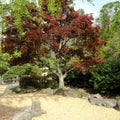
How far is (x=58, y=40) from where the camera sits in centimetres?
1500

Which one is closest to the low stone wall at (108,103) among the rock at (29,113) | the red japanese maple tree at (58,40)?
the rock at (29,113)

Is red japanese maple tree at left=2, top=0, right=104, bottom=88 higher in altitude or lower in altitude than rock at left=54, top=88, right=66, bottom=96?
higher

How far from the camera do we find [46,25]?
1409cm

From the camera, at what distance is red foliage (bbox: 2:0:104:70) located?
13852 mm

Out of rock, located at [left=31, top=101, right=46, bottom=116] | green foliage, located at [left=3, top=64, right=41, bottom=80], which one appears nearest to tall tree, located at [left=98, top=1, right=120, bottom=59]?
green foliage, located at [left=3, top=64, right=41, bottom=80]

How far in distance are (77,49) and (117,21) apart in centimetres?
462

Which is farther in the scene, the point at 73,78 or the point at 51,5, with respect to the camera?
the point at 73,78

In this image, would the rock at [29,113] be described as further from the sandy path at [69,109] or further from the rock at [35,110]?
the sandy path at [69,109]

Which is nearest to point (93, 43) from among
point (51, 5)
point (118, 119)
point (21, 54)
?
point (21, 54)

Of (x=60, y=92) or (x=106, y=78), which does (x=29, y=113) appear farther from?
(x=106, y=78)

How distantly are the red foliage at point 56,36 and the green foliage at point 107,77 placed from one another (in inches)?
20.2

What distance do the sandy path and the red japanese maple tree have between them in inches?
108

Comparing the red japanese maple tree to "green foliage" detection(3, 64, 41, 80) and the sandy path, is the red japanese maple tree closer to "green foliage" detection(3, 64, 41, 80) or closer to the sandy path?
the sandy path

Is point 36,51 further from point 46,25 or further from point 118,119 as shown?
point 118,119
